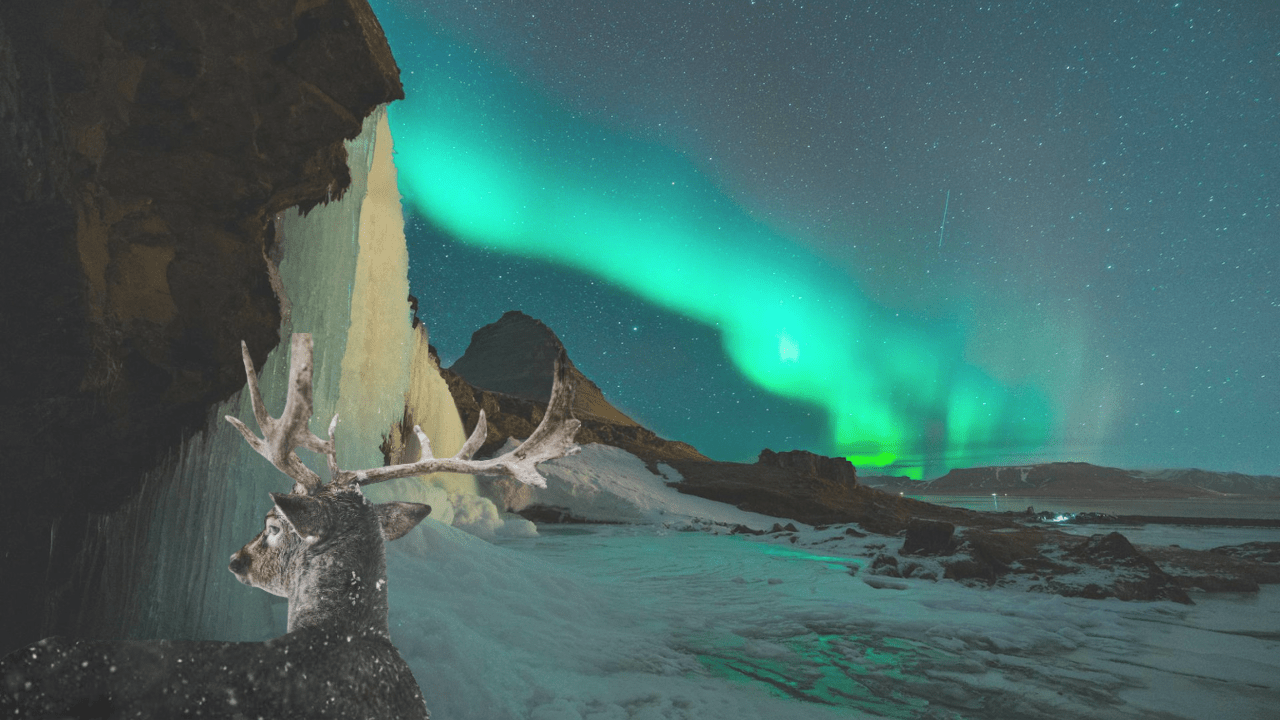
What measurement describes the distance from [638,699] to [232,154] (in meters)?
5.34

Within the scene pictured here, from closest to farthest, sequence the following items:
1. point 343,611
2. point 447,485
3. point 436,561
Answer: point 343,611 → point 436,561 → point 447,485

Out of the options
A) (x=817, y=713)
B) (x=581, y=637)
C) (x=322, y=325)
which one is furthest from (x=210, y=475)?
(x=817, y=713)

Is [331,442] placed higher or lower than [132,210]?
lower

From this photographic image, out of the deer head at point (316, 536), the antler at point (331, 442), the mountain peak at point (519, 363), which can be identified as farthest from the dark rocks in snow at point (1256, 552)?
the mountain peak at point (519, 363)

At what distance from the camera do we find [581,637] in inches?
199

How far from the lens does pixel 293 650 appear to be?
6.06ft

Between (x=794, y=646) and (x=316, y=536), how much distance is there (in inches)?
189

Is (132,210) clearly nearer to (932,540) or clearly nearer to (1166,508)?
(932,540)

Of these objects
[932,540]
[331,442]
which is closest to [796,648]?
[331,442]

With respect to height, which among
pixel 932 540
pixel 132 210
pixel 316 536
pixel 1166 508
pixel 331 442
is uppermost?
pixel 132 210

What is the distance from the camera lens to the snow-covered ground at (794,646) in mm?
3803

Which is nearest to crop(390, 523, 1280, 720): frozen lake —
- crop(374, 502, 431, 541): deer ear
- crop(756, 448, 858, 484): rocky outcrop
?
crop(374, 502, 431, 541): deer ear

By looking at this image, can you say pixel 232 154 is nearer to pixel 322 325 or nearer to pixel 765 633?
pixel 322 325

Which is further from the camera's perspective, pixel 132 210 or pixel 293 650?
pixel 132 210
